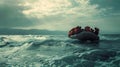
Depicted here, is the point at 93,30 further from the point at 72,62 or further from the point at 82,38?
the point at 72,62

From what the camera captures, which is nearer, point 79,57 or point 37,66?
point 37,66

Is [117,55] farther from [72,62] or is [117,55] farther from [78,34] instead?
[78,34]

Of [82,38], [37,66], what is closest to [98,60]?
[37,66]

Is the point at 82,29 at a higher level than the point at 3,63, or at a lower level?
higher

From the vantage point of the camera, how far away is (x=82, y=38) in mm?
37750

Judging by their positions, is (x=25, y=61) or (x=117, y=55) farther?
(x=117, y=55)

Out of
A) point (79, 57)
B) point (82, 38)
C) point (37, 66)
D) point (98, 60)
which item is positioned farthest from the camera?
point (82, 38)

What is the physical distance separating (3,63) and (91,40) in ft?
67.2

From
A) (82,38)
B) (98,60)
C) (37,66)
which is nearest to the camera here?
(37,66)

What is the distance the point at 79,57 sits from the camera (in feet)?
71.4

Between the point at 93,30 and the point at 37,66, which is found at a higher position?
the point at 93,30

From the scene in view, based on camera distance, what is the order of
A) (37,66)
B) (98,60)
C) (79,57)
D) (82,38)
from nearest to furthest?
(37,66)
(98,60)
(79,57)
(82,38)

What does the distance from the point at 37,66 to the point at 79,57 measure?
4652mm

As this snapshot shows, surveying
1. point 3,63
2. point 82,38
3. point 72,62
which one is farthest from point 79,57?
point 82,38
